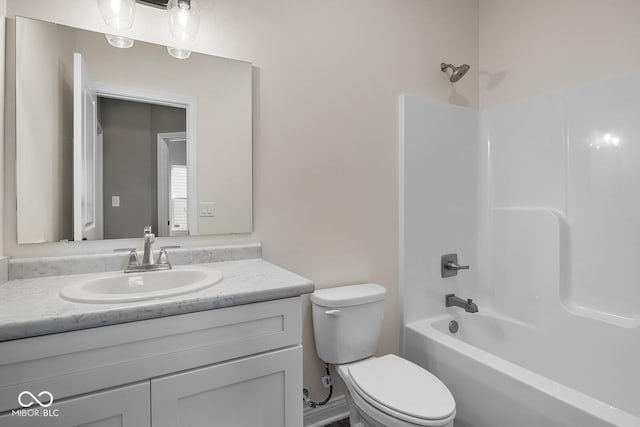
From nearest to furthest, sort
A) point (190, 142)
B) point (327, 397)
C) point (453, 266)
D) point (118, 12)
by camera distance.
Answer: point (118, 12), point (190, 142), point (327, 397), point (453, 266)

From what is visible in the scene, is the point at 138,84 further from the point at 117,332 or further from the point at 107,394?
the point at 107,394

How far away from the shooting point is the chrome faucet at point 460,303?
190cm

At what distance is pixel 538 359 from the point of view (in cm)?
182

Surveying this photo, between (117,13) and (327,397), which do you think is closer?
(117,13)

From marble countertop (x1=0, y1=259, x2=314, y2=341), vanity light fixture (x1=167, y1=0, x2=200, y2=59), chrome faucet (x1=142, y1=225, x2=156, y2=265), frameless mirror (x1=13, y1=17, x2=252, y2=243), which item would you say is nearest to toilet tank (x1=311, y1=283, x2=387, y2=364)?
marble countertop (x1=0, y1=259, x2=314, y2=341)

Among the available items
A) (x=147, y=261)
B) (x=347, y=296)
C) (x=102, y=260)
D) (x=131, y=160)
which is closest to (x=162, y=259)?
(x=147, y=261)

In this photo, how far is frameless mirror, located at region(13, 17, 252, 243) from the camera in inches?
45.6

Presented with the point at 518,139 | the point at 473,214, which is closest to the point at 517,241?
the point at 473,214

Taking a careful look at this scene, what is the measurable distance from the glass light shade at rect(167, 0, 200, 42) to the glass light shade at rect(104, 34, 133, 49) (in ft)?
0.57

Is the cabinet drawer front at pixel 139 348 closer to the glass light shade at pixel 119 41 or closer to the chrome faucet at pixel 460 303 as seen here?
the glass light shade at pixel 119 41

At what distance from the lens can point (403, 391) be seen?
1234mm

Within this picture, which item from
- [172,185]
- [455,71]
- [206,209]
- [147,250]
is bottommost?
[147,250]

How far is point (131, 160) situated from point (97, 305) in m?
0.70

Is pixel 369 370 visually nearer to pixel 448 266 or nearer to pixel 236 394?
pixel 236 394
